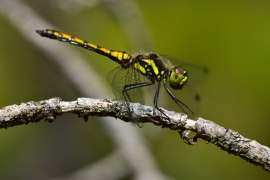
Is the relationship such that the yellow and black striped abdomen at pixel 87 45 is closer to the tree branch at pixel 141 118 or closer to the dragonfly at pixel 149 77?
the dragonfly at pixel 149 77

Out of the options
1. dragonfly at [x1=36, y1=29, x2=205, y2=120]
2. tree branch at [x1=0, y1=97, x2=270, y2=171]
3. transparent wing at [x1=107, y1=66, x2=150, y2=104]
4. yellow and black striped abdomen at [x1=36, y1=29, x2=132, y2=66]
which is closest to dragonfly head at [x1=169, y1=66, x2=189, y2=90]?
dragonfly at [x1=36, y1=29, x2=205, y2=120]

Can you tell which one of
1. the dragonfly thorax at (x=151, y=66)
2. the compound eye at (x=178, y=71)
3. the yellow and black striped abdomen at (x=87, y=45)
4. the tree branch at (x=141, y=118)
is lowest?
the tree branch at (x=141, y=118)

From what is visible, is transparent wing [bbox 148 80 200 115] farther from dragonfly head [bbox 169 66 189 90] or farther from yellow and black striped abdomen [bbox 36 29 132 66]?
yellow and black striped abdomen [bbox 36 29 132 66]

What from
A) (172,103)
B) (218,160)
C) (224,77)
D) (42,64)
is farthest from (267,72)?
(42,64)

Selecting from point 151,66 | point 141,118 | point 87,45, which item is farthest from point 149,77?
point 141,118

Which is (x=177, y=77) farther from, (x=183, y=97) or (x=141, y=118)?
(x=141, y=118)

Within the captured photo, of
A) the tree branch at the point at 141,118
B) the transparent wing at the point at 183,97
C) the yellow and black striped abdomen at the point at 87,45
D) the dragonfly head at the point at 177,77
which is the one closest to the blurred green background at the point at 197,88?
the yellow and black striped abdomen at the point at 87,45
